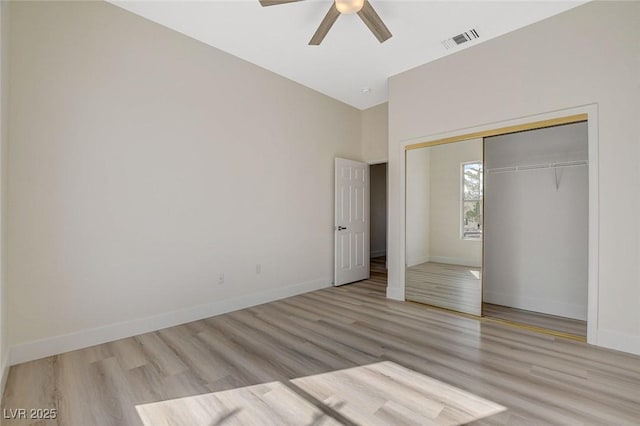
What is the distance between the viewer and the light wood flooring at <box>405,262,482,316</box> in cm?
379

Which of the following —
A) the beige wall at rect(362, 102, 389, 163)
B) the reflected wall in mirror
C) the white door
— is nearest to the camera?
the reflected wall in mirror

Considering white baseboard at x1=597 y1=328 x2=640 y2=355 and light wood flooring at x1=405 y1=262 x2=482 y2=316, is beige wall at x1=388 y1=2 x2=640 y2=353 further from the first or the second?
light wood flooring at x1=405 y1=262 x2=482 y2=316

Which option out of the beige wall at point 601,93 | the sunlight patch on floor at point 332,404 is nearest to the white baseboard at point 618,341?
the beige wall at point 601,93

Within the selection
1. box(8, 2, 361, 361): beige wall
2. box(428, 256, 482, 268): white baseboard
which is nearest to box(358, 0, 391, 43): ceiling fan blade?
box(8, 2, 361, 361): beige wall

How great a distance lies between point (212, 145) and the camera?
3.68 meters

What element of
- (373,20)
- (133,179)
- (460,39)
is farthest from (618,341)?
(133,179)

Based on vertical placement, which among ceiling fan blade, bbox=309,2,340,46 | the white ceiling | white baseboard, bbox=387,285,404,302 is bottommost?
white baseboard, bbox=387,285,404,302

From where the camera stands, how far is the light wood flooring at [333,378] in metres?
1.86

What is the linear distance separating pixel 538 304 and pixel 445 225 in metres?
1.52

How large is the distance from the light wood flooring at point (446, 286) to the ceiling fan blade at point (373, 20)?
302 centimetres

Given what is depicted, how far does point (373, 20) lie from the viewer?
286 cm

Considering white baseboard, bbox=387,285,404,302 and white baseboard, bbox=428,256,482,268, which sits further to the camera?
white baseboard, bbox=387,285,404,302

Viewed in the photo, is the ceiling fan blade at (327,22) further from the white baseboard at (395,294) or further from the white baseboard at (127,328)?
the white baseboard at (395,294)

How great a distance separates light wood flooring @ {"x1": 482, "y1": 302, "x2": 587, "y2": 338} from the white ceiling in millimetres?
3403
